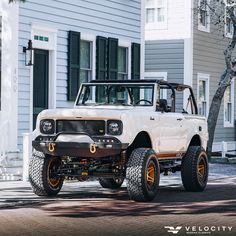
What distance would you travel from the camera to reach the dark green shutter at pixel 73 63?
20.1 m

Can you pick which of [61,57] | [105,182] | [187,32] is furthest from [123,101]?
[187,32]

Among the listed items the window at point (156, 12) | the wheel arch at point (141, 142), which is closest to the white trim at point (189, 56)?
the window at point (156, 12)

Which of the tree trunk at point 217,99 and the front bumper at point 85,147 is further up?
the tree trunk at point 217,99

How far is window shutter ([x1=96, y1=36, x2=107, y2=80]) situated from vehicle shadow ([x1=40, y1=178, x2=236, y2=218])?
22.2ft

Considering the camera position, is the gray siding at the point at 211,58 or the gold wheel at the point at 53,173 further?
the gray siding at the point at 211,58

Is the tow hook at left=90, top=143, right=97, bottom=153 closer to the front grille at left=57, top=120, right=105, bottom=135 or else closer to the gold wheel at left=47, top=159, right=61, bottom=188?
the front grille at left=57, top=120, right=105, bottom=135

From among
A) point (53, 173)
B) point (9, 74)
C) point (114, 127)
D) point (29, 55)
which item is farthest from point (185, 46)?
point (114, 127)

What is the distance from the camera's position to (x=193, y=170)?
48.1 feet

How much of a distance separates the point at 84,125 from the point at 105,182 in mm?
2754

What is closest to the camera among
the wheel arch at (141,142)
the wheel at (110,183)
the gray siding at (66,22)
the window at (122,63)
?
the wheel arch at (141,142)

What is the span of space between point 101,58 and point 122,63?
1543mm

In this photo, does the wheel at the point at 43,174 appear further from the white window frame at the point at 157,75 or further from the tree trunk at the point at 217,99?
the white window frame at the point at 157,75

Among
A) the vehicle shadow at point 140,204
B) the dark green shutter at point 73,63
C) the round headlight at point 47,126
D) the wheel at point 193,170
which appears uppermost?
the dark green shutter at point 73,63

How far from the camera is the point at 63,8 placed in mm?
20031
